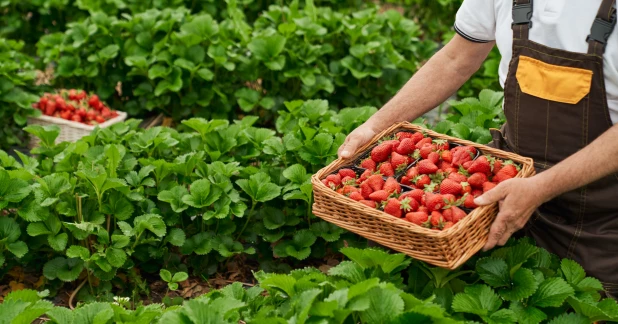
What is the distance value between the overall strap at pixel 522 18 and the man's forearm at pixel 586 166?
48 centimetres

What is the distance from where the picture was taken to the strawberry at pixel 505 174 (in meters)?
2.81

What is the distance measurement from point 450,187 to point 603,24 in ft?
2.45

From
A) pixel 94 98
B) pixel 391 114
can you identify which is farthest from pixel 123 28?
pixel 391 114

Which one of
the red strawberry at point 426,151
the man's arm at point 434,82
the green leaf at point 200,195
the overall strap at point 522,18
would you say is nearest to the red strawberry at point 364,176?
the red strawberry at point 426,151

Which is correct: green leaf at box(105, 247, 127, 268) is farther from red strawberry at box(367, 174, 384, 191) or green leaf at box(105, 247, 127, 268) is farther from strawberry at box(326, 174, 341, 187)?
red strawberry at box(367, 174, 384, 191)

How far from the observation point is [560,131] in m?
2.86

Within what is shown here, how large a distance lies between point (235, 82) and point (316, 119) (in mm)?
1484

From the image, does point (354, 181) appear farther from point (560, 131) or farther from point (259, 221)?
point (259, 221)

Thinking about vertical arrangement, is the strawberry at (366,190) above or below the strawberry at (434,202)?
below

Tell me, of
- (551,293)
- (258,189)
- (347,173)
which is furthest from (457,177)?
(258,189)

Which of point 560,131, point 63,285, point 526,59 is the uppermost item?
point 526,59

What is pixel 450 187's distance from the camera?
2.72 metres

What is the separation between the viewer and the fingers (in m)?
2.63

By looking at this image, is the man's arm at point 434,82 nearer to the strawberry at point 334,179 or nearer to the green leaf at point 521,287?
the strawberry at point 334,179
